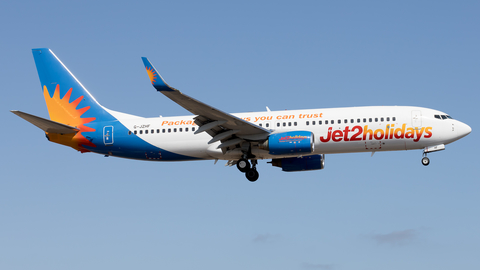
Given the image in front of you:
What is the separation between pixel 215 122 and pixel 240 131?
2.29m

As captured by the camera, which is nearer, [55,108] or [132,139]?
[132,139]

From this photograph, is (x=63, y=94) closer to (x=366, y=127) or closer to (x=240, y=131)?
(x=240, y=131)

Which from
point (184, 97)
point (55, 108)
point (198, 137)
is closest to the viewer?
point (184, 97)

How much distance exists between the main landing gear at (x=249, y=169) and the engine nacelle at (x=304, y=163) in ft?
8.02

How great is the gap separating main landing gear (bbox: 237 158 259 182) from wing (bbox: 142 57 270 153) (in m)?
1.52

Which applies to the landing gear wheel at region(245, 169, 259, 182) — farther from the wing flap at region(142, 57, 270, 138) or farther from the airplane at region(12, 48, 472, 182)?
the wing flap at region(142, 57, 270, 138)

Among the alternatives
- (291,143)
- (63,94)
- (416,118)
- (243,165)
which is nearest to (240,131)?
(243,165)

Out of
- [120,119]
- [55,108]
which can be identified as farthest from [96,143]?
[55,108]

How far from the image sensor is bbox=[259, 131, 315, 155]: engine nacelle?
124ft

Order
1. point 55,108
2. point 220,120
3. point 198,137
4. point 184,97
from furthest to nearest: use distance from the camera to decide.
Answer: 1. point 55,108
2. point 198,137
3. point 220,120
4. point 184,97

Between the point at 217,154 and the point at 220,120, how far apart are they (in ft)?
12.9

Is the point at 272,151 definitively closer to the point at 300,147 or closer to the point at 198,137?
the point at 300,147

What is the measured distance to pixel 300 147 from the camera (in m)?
37.8

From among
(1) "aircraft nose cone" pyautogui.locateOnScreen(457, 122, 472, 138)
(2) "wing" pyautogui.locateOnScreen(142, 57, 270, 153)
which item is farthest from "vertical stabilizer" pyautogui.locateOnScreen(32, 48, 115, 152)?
(1) "aircraft nose cone" pyautogui.locateOnScreen(457, 122, 472, 138)
